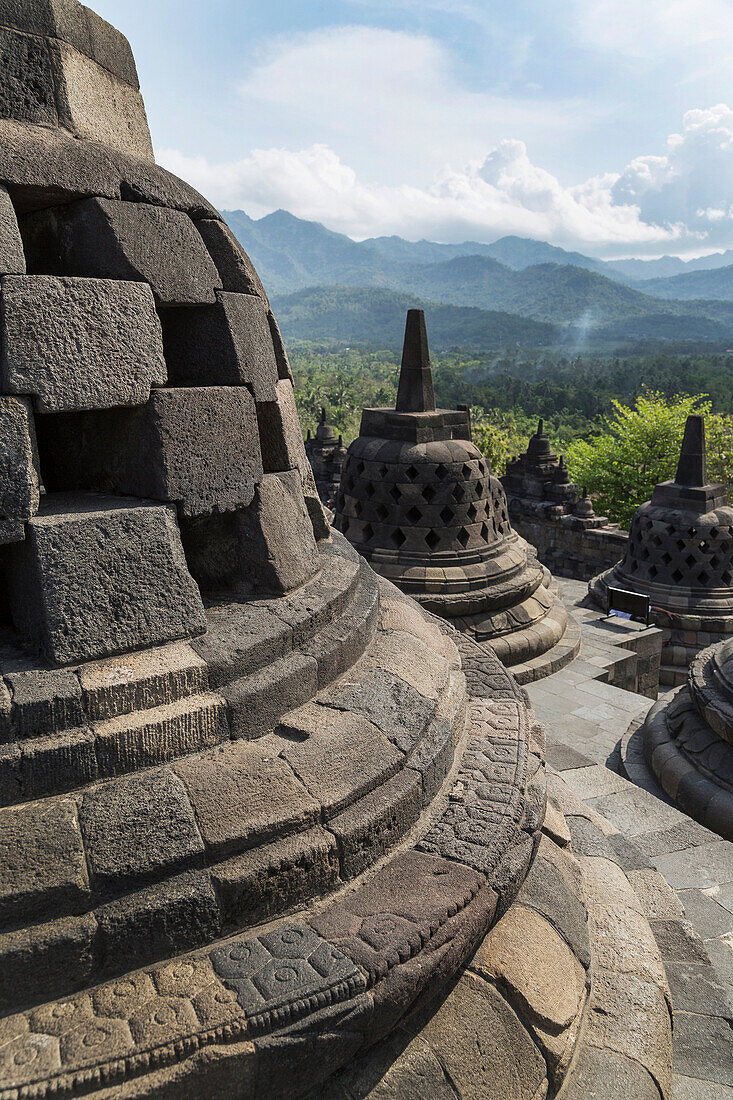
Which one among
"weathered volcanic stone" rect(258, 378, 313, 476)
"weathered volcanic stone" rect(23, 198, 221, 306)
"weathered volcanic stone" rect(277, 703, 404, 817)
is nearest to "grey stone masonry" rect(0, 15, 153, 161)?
"weathered volcanic stone" rect(23, 198, 221, 306)

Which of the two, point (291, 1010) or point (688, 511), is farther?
point (688, 511)

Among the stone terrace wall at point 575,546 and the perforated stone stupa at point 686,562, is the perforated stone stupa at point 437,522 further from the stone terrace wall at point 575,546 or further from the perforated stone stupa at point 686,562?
the stone terrace wall at point 575,546

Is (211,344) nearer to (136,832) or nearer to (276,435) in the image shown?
(276,435)

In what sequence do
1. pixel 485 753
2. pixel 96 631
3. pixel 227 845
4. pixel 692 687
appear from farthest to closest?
pixel 692 687 < pixel 485 753 < pixel 96 631 < pixel 227 845

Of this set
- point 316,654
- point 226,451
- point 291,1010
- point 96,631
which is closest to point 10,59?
point 226,451

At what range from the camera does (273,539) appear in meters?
2.94

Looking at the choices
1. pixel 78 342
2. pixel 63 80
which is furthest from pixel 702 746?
pixel 63 80

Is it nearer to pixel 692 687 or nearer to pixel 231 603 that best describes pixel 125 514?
pixel 231 603

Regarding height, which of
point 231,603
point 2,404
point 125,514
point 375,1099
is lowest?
point 375,1099

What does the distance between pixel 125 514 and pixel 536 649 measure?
5.74 meters

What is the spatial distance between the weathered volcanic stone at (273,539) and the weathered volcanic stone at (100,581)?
0.39m

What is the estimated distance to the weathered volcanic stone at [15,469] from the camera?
2.18 meters

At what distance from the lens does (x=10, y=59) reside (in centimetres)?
239

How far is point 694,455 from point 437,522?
5.28 metres
